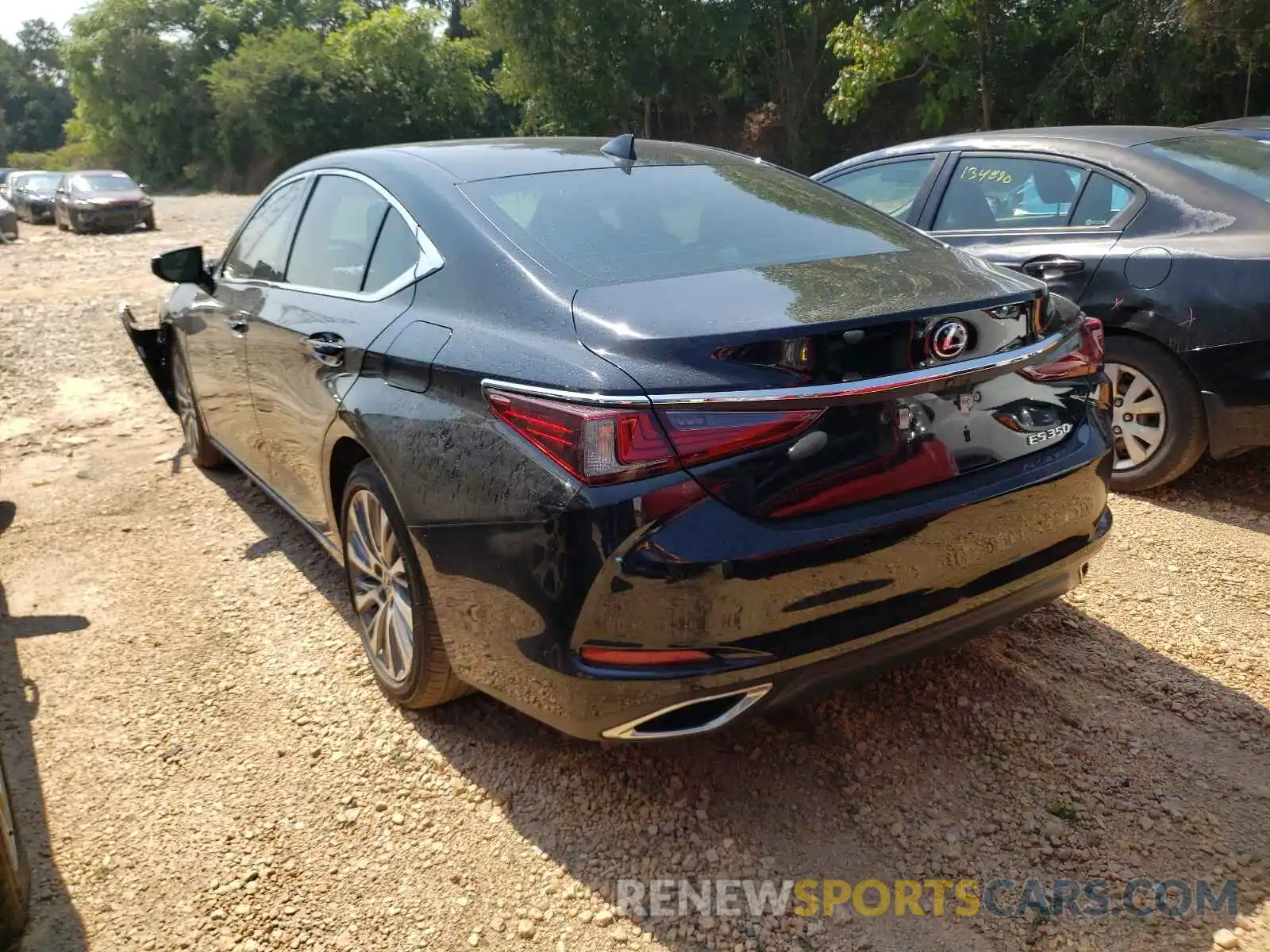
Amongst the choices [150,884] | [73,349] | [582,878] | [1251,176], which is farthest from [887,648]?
[73,349]

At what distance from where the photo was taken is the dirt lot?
234cm

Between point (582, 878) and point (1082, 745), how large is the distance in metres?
1.40

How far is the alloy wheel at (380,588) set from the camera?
293cm

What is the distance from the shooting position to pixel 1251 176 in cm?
451

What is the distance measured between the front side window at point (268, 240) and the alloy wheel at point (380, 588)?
1.25 meters

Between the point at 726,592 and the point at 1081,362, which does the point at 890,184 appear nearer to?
the point at 1081,362

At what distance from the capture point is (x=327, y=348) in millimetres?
3119

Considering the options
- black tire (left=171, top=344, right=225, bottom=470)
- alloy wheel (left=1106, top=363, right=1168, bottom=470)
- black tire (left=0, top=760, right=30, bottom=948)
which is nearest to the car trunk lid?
black tire (left=0, top=760, right=30, bottom=948)

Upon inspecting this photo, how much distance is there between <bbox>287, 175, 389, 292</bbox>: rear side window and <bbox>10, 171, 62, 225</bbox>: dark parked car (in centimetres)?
2780

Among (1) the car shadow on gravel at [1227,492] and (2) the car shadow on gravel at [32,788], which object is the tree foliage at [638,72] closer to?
(1) the car shadow on gravel at [1227,492]

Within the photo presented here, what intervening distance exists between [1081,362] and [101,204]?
26156 mm

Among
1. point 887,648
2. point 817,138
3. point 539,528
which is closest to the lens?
point 539,528

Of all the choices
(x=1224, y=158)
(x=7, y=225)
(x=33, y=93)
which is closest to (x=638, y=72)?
(x=7, y=225)

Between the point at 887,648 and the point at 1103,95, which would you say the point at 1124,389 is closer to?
the point at 887,648
